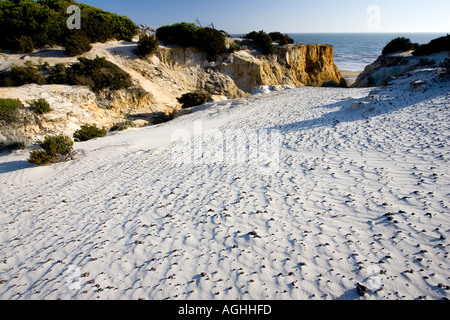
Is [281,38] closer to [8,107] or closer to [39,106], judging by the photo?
[39,106]

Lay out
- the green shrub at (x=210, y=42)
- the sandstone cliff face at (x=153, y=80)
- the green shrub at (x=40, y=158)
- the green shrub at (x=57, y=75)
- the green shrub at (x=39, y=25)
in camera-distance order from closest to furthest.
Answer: the green shrub at (x=40, y=158)
the sandstone cliff face at (x=153, y=80)
the green shrub at (x=57, y=75)
the green shrub at (x=39, y=25)
the green shrub at (x=210, y=42)

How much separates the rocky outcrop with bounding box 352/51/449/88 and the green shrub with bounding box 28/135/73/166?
27.3 meters

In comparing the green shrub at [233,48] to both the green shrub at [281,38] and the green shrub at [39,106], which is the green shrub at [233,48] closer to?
the green shrub at [281,38]

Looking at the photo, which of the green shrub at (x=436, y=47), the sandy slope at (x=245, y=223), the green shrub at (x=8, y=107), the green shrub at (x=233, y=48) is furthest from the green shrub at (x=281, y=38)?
A: the green shrub at (x=8, y=107)

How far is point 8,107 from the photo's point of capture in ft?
38.3

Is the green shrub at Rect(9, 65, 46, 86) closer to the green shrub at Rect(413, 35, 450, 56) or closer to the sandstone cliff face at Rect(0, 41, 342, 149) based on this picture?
the sandstone cliff face at Rect(0, 41, 342, 149)

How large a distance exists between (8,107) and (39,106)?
1276mm

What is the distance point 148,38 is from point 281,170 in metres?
20.7

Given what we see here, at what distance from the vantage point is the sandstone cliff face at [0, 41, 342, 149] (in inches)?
526

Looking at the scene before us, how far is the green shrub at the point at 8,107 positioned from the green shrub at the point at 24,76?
3770 mm

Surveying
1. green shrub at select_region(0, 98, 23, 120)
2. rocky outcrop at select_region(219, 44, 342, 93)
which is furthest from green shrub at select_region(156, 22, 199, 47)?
green shrub at select_region(0, 98, 23, 120)

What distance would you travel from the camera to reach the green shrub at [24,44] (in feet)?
57.9
